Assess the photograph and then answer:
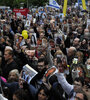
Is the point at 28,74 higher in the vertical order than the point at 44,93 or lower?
higher

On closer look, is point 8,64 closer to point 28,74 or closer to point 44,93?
point 28,74

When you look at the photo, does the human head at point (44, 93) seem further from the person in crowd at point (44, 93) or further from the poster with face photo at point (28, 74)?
the poster with face photo at point (28, 74)

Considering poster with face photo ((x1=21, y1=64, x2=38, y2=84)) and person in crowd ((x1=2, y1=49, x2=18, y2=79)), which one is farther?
person in crowd ((x1=2, y1=49, x2=18, y2=79))

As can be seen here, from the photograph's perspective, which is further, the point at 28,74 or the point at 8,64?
the point at 8,64

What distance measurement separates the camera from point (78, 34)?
26.8ft

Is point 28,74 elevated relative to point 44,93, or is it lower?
elevated

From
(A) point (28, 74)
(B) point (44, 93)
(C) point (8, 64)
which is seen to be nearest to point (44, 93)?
(B) point (44, 93)

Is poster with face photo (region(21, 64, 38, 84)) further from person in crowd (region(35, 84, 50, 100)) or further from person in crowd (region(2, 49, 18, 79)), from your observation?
person in crowd (region(2, 49, 18, 79))

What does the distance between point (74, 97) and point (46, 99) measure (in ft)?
1.55

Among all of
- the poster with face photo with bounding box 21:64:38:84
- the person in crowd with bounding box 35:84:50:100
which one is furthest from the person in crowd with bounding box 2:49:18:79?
the person in crowd with bounding box 35:84:50:100

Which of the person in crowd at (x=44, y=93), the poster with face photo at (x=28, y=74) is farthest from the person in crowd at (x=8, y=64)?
the person in crowd at (x=44, y=93)

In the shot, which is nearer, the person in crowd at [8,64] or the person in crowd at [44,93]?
the person in crowd at [44,93]

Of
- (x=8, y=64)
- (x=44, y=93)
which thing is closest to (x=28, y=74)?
(x=44, y=93)

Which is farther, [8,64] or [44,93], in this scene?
[8,64]
